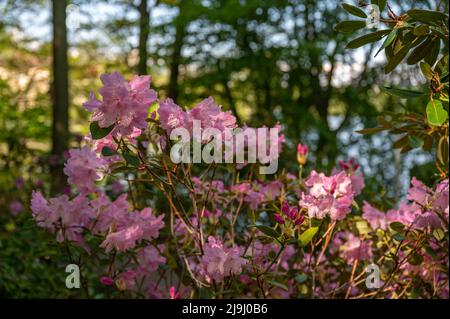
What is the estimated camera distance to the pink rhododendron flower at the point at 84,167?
5.26ft

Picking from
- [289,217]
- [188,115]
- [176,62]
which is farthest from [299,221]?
[176,62]

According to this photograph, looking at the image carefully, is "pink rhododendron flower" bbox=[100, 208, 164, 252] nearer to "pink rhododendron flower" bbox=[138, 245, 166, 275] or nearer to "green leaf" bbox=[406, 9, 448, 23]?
"pink rhododendron flower" bbox=[138, 245, 166, 275]

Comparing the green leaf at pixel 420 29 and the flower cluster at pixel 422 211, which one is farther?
the flower cluster at pixel 422 211

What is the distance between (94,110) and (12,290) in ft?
4.79

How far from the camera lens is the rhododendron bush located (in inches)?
56.2

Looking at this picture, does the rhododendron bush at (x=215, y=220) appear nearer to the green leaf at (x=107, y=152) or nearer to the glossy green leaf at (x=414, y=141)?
the green leaf at (x=107, y=152)

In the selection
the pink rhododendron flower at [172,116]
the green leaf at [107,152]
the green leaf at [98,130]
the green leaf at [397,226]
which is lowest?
the green leaf at [397,226]

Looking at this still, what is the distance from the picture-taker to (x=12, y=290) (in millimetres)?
2475

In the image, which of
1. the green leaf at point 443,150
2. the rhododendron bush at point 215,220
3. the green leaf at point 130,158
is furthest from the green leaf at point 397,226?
the green leaf at point 130,158

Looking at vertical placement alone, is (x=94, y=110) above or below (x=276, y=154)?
above

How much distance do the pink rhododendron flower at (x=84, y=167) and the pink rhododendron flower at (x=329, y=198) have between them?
1.89ft

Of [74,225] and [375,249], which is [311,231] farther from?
[74,225]

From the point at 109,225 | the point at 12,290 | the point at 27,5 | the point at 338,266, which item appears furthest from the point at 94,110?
the point at 27,5

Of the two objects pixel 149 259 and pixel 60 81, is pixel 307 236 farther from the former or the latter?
pixel 60 81
